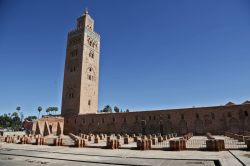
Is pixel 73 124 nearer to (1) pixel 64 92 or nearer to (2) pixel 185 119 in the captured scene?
(1) pixel 64 92

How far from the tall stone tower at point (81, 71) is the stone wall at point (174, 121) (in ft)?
13.7

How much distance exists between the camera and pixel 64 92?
4722cm

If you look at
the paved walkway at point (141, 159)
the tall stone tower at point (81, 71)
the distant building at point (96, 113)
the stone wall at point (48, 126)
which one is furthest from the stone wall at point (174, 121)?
the paved walkway at point (141, 159)

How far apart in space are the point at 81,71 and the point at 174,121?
76.6 feet

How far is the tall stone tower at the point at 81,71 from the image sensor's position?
146ft

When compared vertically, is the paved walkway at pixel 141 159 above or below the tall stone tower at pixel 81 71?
below

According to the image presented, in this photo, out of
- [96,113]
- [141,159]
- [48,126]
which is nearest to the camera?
[141,159]

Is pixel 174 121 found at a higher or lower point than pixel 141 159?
higher

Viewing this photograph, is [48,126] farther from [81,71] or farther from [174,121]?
[174,121]

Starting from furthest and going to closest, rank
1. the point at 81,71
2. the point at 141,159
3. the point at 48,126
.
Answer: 1. the point at 81,71
2. the point at 48,126
3. the point at 141,159

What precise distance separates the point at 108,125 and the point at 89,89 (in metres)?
11.6

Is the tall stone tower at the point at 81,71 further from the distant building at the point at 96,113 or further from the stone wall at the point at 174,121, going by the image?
the stone wall at the point at 174,121

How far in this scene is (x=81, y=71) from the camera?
4516cm

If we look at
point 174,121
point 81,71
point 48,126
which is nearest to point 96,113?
point 48,126
